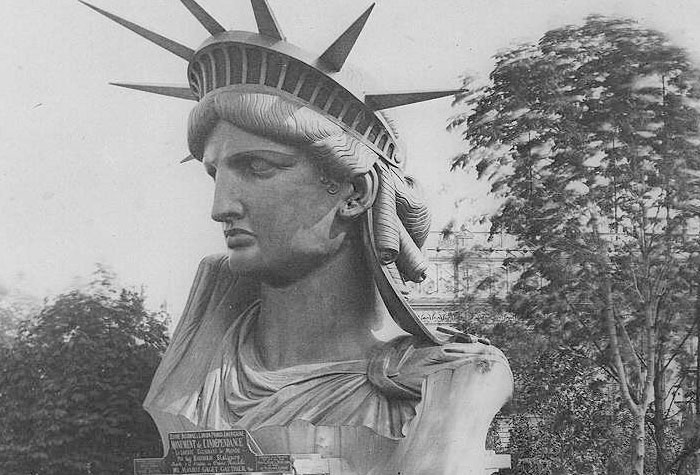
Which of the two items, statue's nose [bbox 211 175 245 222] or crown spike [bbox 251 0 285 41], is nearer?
crown spike [bbox 251 0 285 41]

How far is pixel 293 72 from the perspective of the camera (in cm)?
776

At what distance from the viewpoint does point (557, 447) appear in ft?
44.6

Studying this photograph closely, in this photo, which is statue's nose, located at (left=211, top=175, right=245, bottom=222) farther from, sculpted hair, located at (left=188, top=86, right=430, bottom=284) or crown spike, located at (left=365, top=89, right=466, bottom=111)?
crown spike, located at (left=365, top=89, right=466, bottom=111)

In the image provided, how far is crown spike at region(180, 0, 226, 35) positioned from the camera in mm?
7742

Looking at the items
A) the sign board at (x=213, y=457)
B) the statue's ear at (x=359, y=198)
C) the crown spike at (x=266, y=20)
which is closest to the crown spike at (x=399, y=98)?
the statue's ear at (x=359, y=198)

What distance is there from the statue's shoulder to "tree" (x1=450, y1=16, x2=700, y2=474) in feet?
19.5

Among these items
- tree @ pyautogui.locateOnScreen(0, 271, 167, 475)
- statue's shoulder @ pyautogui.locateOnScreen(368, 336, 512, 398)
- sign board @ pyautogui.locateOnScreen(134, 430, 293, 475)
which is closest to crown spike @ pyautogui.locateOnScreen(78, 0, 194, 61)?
statue's shoulder @ pyautogui.locateOnScreen(368, 336, 512, 398)

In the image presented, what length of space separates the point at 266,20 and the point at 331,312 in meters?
2.22

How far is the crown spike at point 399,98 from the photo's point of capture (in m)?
7.78

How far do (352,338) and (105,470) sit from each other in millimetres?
6200

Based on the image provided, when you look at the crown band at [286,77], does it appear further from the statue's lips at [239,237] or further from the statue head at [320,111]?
the statue's lips at [239,237]

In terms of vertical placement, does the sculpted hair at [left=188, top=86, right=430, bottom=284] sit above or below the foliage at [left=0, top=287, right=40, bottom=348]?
above

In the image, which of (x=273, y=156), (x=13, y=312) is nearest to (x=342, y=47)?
(x=273, y=156)

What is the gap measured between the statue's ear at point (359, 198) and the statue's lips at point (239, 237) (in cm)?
69
